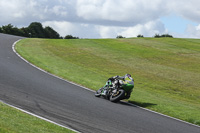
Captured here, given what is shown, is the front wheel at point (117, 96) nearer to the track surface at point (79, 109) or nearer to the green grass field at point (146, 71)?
the track surface at point (79, 109)

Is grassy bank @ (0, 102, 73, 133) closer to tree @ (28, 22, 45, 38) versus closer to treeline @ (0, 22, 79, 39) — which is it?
treeline @ (0, 22, 79, 39)

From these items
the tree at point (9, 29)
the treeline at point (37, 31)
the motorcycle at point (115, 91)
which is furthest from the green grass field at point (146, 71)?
the treeline at point (37, 31)

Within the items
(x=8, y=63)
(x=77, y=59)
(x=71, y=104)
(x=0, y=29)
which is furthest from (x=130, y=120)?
(x=0, y=29)

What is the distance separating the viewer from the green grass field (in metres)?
15.1

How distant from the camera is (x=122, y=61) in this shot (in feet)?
97.7

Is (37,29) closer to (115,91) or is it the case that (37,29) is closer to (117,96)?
(115,91)

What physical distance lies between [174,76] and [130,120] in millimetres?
14728

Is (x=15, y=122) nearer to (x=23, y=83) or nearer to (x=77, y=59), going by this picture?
(x=23, y=83)

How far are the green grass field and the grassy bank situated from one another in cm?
611

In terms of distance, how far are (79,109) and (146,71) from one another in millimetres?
15378

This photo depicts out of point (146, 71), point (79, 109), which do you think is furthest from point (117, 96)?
point (146, 71)

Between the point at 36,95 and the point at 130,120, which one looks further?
the point at 36,95

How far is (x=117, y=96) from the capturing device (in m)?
13.4

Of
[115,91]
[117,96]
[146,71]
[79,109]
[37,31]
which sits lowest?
[79,109]
